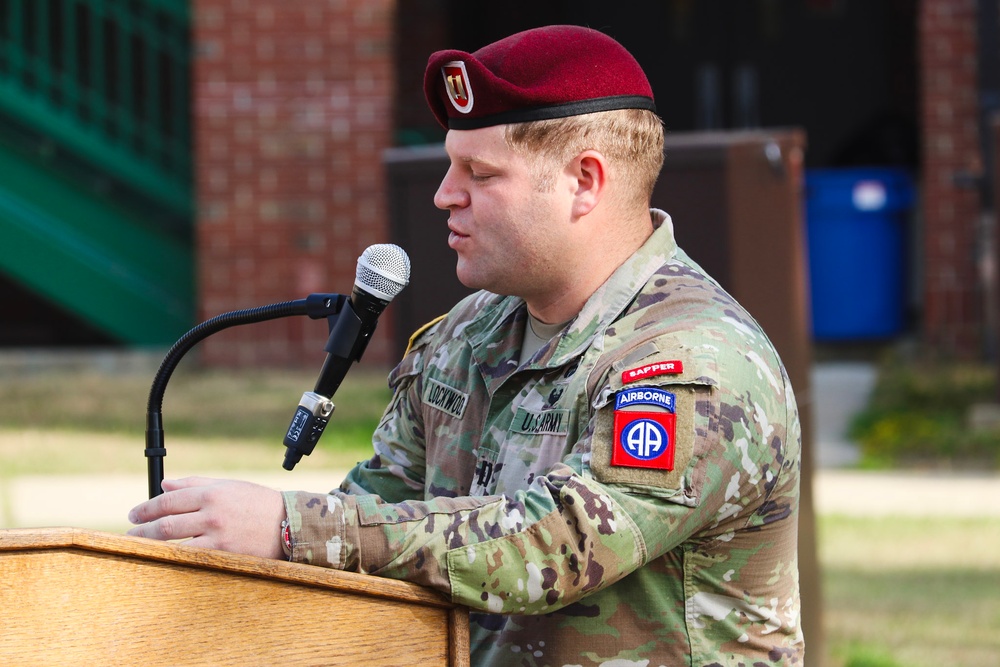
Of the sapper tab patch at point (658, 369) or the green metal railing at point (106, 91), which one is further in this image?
the green metal railing at point (106, 91)

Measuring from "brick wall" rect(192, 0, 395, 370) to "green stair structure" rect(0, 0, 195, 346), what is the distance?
0.54 m

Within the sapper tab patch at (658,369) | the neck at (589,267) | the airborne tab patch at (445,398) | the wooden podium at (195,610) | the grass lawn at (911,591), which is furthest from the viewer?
the grass lawn at (911,591)

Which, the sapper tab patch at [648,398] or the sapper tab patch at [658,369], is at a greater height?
the sapper tab patch at [658,369]

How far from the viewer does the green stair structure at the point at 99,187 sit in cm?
1027

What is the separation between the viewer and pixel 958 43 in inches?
398

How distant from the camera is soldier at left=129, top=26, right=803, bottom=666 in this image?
6.25 ft

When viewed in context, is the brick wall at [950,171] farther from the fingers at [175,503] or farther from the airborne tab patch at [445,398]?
the fingers at [175,503]

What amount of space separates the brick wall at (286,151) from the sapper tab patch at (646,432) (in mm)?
8299

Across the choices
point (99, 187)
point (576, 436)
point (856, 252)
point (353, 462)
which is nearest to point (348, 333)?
point (576, 436)

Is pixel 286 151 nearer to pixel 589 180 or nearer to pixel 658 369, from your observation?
pixel 589 180

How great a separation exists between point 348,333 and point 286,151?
8360 millimetres

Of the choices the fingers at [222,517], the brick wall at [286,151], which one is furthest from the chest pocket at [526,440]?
the brick wall at [286,151]

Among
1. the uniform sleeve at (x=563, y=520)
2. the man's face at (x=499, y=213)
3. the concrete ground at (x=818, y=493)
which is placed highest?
the man's face at (x=499, y=213)

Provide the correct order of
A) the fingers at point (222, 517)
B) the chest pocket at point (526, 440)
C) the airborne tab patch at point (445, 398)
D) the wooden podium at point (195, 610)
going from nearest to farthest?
the wooden podium at point (195, 610), the fingers at point (222, 517), the chest pocket at point (526, 440), the airborne tab patch at point (445, 398)
